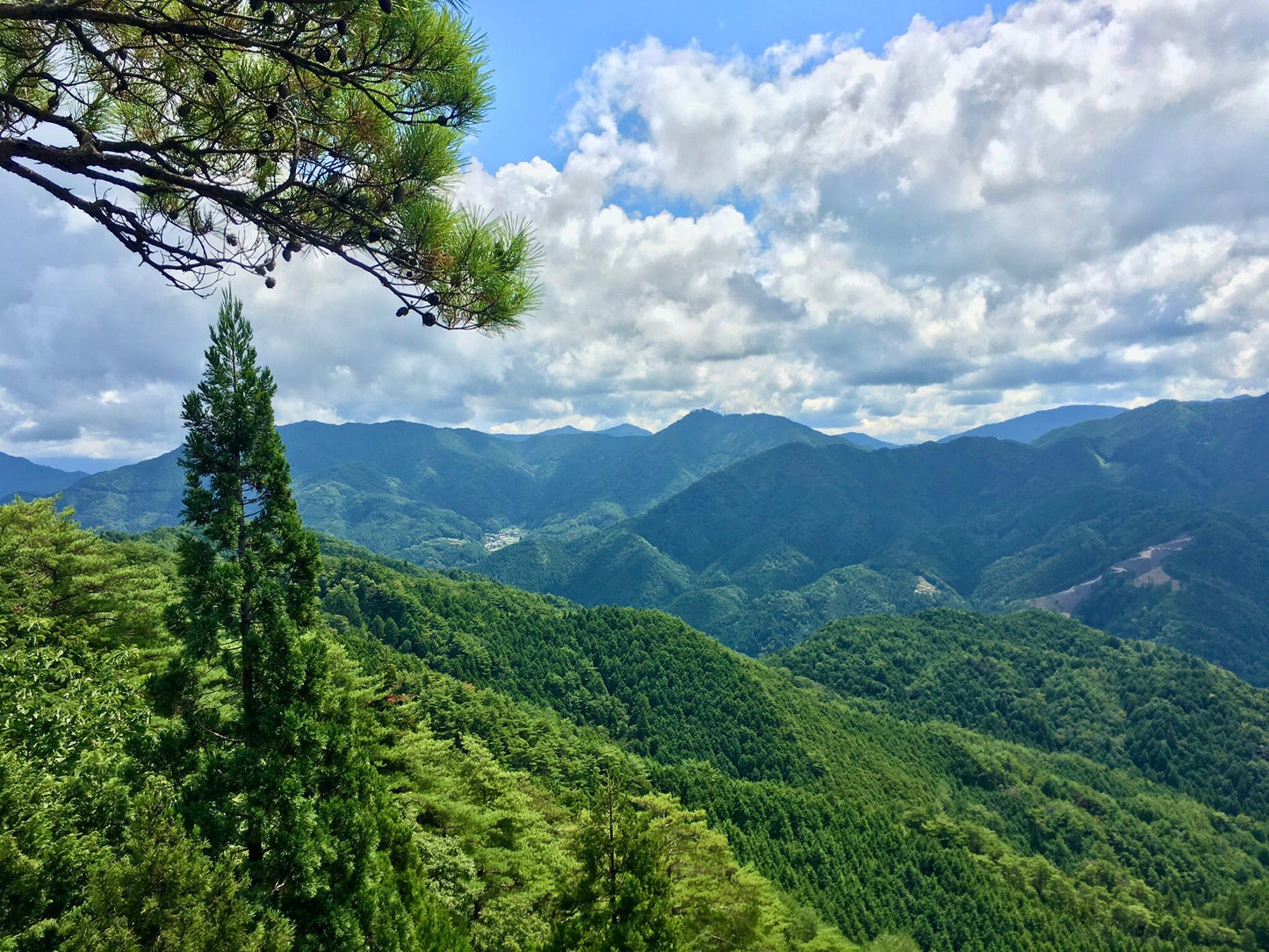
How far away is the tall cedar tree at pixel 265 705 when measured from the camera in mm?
10914

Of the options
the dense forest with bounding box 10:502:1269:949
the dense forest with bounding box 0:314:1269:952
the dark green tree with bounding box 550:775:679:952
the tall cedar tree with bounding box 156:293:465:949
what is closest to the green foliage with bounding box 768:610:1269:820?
the dense forest with bounding box 10:502:1269:949

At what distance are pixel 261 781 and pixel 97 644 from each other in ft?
48.2

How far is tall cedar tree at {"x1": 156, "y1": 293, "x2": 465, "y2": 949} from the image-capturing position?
10914mm

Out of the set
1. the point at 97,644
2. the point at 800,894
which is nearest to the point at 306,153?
the point at 97,644

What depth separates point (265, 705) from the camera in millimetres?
11711

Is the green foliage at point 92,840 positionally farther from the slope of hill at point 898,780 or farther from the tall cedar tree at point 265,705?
the slope of hill at point 898,780

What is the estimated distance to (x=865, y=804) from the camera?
83.5m

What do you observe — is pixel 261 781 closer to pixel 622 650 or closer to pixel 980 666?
pixel 622 650

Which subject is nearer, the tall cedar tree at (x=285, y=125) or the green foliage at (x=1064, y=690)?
the tall cedar tree at (x=285, y=125)

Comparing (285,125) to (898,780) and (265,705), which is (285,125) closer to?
(265,705)

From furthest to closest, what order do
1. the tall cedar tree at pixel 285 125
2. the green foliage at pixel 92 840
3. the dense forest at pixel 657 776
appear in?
the dense forest at pixel 657 776, the green foliage at pixel 92 840, the tall cedar tree at pixel 285 125

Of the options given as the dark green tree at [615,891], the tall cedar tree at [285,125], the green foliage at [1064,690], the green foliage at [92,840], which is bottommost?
the green foliage at [1064,690]

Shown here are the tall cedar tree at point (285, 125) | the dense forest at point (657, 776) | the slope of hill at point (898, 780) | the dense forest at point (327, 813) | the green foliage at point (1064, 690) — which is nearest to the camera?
the tall cedar tree at point (285, 125)

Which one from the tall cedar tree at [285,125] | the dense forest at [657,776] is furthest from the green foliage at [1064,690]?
the tall cedar tree at [285,125]
